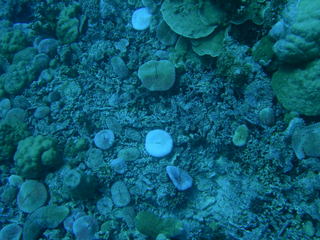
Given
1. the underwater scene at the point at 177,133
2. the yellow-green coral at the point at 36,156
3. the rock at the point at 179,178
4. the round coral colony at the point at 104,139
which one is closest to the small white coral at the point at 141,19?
the underwater scene at the point at 177,133

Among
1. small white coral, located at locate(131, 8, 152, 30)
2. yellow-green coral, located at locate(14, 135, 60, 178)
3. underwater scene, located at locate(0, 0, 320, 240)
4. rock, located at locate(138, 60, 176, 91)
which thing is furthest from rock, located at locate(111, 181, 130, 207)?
small white coral, located at locate(131, 8, 152, 30)

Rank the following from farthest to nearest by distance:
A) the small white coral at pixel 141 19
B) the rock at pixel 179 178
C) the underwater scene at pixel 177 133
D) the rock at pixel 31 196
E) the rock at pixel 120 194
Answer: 1. the small white coral at pixel 141 19
2. the rock at pixel 31 196
3. the rock at pixel 120 194
4. the rock at pixel 179 178
5. the underwater scene at pixel 177 133

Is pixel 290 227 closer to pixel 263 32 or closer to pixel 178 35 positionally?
pixel 263 32

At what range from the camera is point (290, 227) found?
11.2 feet

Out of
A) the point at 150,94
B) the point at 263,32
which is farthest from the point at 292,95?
the point at 150,94

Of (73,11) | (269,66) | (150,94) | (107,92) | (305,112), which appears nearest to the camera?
(305,112)

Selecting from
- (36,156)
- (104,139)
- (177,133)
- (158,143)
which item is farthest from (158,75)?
(36,156)

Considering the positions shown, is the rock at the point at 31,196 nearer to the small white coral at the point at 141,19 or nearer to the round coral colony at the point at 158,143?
the round coral colony at the point at 158,143

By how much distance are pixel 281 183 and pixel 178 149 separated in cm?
157

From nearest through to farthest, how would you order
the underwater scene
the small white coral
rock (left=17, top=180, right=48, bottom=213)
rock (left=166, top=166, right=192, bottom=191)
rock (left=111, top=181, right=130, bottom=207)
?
the underwater scene < rock (left=166, top=166, right=192, bottom=191) < rock (left=111, top=181, right=130, bottom=207) < rock (left=17, top=180, right=48, bottom=213) < the small white coral

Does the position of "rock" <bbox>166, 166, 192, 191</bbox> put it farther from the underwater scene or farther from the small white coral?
the small white coral

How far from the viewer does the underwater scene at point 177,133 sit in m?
3.43

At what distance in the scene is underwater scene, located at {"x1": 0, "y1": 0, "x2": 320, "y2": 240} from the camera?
3426mm

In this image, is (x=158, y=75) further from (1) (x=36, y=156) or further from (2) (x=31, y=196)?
(2) (x=31, y=196)
